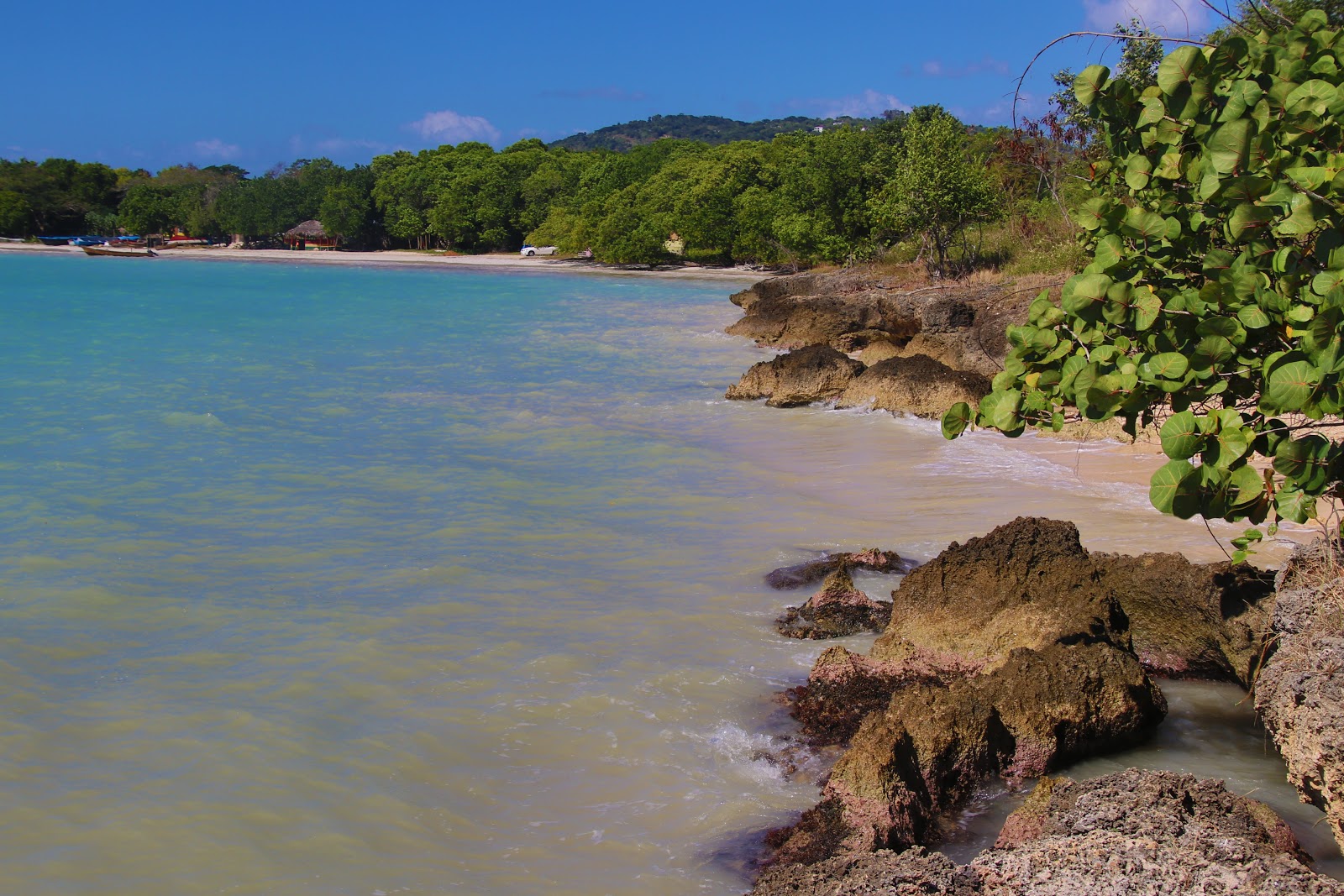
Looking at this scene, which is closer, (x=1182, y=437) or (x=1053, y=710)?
(x=1182, y=437)

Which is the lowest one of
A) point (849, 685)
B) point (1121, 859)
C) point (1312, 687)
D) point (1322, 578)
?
point (849, 685)

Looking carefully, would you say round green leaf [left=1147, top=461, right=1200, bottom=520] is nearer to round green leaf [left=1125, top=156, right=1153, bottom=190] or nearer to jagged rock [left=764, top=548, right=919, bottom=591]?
round green leaf [left=1125, top=156, right=1153, bottom=190]

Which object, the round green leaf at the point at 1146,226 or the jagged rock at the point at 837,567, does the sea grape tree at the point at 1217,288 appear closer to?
the round green leaf at the point at 1146,226

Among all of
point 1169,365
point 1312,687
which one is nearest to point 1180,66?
point 1169,365

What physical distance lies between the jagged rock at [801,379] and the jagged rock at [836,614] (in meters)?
10.1

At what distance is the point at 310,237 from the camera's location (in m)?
96.7

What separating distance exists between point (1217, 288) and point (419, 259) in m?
80.4

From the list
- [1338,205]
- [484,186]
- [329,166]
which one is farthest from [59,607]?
[329,166]

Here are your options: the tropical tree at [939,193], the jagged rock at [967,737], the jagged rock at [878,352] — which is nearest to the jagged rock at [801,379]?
the jagged rock at [878,352]

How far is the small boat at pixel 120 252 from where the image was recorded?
90.3m

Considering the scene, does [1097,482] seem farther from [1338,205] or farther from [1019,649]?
[1338,205]

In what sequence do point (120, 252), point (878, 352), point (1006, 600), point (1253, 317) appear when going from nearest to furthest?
1. point (1253, 317)
2. point (1006, 600)
3. point (878, 352)
4. point (120, 252)

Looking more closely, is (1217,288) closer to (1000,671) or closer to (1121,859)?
(1121,859)

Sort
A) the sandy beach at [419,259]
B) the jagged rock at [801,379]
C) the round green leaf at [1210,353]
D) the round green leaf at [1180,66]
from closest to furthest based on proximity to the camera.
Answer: the round green leaf at [1210,353] < the round green leaf at [1180,66] < the jagged rock at [801,379] < the sandy beach at [419,259]
